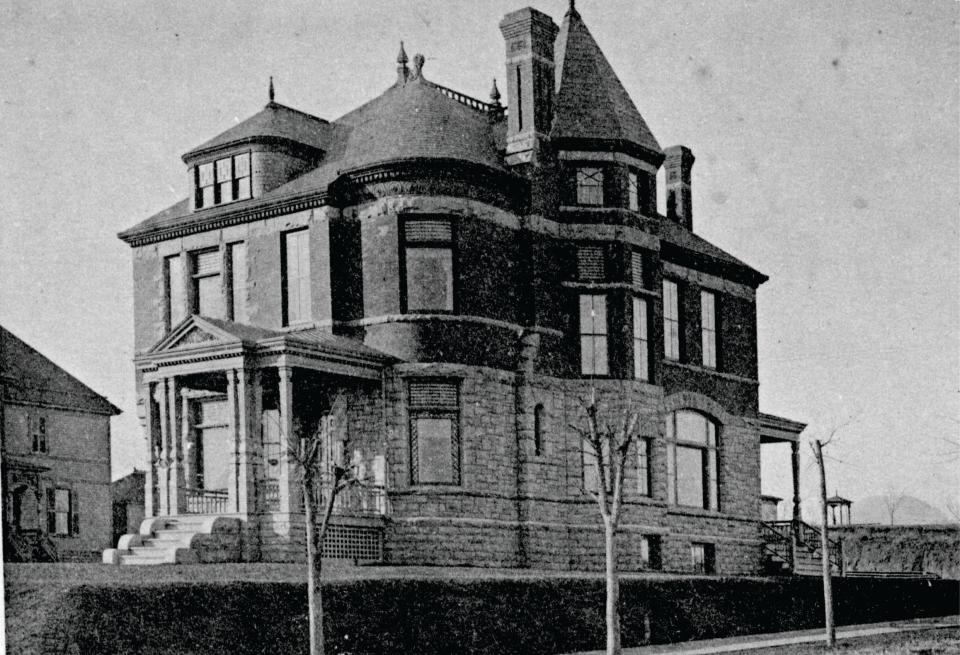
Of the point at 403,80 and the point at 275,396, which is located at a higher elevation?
the point at 403,80

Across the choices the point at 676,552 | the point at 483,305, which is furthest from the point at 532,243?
the point at 676,552

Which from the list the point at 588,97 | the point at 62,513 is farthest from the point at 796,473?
the point at 62,513

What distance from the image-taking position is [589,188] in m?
36.1

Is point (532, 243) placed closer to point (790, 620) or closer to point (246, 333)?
point (246, 333)

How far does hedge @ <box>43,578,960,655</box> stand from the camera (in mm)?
20141

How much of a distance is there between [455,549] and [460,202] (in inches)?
310

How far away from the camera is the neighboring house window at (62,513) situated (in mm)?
49688

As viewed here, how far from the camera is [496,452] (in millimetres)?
33375

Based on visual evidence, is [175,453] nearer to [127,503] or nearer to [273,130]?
[273,130]

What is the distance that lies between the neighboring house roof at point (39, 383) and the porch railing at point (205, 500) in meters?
16.0

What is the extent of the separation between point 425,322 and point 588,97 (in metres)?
8.05

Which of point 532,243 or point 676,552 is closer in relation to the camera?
point 532,243

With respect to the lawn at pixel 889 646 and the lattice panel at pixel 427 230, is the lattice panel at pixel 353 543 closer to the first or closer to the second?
the lattice panel at pixel 427 230

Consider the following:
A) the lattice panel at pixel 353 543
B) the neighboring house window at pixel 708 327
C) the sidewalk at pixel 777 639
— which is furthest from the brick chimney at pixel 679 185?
the lattice panel at pixel 353 543
